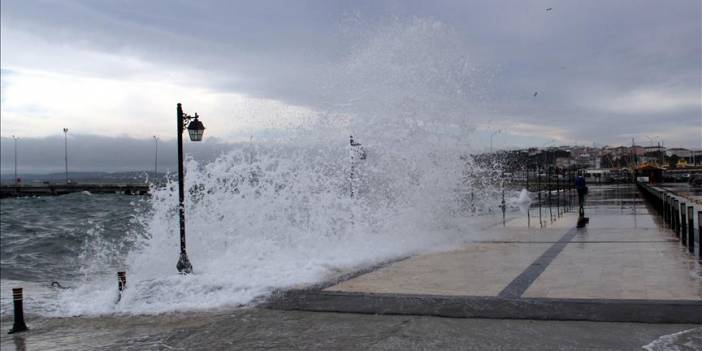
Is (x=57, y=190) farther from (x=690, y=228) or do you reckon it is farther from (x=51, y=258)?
(x=690, y=228)

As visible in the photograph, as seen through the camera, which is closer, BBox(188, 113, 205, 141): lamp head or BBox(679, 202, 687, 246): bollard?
BBox(188, 113, 205, 141): lamp head

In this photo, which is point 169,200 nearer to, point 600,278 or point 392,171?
point 392,171

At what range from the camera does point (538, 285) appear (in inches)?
357

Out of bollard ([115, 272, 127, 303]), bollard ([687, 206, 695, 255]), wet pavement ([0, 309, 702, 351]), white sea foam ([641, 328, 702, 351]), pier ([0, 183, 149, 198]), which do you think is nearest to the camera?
white sea foam ([641, 328, 702, 351])

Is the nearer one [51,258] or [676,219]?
[676,219]

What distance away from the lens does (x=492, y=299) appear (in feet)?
26.9

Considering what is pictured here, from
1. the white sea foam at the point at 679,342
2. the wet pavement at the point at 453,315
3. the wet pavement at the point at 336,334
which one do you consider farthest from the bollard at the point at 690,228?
the white sea foam at the point at 679,342

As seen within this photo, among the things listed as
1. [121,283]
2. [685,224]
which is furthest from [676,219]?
[121,283]

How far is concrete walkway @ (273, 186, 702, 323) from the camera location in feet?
25.2

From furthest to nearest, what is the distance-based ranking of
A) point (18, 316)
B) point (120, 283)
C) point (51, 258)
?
point (51, 258) → point (120, 283) → point (18, 316)

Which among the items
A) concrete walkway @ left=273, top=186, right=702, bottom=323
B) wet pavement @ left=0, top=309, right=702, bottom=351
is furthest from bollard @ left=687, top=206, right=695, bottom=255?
wet pavement @ left=0, top=309, right=702, bottom=351

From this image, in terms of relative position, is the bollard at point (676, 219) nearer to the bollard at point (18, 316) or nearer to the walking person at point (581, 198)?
the walking person at point (581, 198)

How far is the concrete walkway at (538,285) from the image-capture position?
768 centimetres

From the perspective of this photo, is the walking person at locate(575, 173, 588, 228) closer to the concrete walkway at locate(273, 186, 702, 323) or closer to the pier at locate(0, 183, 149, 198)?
the concrete walkway at locate(273, 186, 702, 323)
